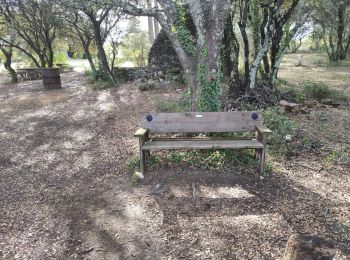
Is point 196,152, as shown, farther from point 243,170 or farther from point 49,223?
point 49,223

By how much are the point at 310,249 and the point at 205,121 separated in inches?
113

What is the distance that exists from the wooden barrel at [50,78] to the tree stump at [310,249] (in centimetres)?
1272

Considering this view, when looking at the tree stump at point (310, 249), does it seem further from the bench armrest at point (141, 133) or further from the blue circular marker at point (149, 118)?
the blue circular marker at point (149, 118)

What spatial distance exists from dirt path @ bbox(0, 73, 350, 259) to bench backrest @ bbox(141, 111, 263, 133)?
27.3 inches

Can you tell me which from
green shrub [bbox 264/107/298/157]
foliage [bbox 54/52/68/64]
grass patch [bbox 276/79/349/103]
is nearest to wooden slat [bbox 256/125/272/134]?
green shrub [bbox 264/107/298/157]

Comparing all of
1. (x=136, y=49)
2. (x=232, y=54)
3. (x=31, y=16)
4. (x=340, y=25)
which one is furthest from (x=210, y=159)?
(x=340, y=25)

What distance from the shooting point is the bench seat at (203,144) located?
14.2 feet

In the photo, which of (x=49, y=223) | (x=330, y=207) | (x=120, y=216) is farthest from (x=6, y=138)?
(x=330, y=207)

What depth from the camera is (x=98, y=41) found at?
44.6 feet

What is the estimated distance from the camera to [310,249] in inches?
79.0

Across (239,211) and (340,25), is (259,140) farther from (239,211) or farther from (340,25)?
(340,25)

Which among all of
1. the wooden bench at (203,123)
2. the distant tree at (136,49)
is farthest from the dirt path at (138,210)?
the distant tree at (136,49)

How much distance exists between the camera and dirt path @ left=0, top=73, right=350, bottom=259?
3.09m

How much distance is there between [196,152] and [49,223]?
7.98 feet
